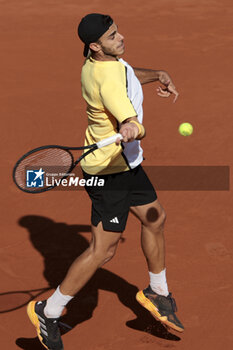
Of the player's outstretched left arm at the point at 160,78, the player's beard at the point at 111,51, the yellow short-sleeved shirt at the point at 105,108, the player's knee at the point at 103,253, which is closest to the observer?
the yellow short-sleeved shirt at the point at 105,108

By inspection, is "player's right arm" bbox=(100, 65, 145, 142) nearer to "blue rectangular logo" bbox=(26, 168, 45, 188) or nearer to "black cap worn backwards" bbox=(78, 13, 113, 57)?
"black cap worn backwards" bbox=(78, 13, 113, 57)

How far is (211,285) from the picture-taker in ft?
21.0

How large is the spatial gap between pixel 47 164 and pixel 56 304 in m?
1.05

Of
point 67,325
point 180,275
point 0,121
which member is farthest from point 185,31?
point 67,325

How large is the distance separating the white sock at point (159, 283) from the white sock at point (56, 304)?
71cm

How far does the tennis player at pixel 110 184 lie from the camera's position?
16.9 ft

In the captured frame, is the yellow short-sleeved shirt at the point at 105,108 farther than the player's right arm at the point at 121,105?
Yes

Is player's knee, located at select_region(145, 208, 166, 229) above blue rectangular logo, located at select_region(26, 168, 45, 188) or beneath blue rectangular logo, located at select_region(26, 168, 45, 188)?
beneath

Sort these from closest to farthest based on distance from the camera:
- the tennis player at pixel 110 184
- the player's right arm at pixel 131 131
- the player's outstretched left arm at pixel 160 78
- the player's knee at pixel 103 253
Answer: the player's right arm at pixel 131 131 → the tennis player at pixel 110 184 → the player's knee at pixel 103 253 → the player's outstretched left arm at pixel 160 78

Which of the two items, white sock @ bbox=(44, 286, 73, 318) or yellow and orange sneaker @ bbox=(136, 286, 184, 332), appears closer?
white sock @ bbox=(44, 286, 73, 318)

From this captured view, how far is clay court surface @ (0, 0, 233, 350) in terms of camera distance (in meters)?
6.00

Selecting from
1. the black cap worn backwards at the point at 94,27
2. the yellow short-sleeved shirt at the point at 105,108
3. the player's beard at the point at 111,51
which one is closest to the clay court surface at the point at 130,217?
the yellow short-sleeved shirt at the point at 105,108

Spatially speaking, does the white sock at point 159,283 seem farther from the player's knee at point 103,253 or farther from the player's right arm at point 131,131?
the player's right arm at point 131,131

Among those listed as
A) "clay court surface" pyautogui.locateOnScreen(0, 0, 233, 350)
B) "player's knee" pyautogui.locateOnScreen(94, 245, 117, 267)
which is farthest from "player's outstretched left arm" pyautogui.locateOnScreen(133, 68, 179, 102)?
"clay court surface" pyautogui.locateOnScreen(0, 0, 233, 350)
